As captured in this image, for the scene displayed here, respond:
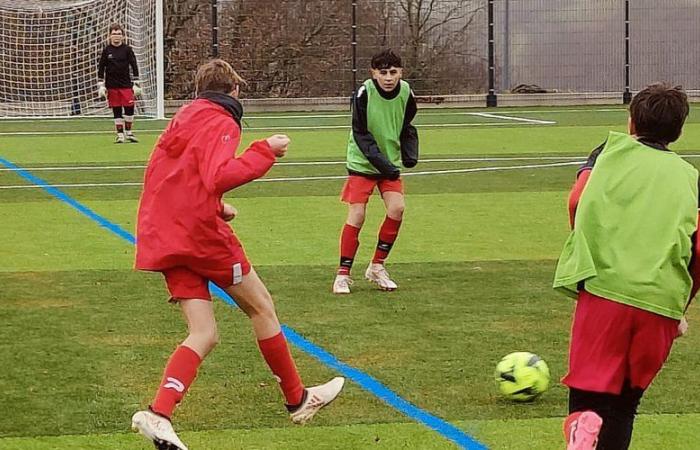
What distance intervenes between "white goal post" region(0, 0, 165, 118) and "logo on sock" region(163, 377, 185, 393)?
81.5ft

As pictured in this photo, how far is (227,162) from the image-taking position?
17.5 feet

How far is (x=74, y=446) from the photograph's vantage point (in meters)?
5.68

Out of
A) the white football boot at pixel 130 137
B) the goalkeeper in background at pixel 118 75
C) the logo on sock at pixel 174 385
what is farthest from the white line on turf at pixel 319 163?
the logo on sock at pixel 174 385

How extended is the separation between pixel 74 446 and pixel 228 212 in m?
1.15

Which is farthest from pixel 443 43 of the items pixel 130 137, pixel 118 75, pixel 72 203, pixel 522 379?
pixel 522 379

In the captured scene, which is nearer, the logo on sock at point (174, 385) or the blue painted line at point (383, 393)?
the logo on sock at point (174, 385)

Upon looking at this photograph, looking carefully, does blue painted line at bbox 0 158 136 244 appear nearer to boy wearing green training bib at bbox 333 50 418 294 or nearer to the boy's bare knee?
boy wearing green training bib at bbox 333 50 418 294

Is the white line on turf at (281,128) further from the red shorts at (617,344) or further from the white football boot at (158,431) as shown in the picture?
the red shorts at (617,344)

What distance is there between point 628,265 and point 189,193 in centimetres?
180

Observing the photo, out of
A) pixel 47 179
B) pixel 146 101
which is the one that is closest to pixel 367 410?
pixel 47 179

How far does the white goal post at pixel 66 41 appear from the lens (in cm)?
3020

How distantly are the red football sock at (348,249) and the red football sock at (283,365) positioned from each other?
3405 millimetres

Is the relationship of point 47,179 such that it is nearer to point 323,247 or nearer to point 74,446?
point 323,247

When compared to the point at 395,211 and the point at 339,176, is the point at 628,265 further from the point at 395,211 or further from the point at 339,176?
the point at 339,176
